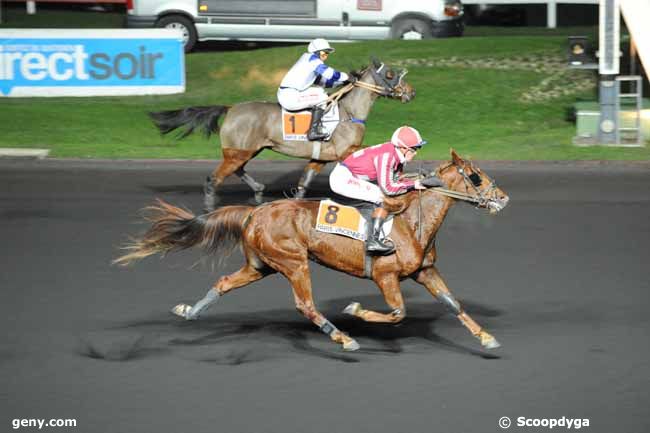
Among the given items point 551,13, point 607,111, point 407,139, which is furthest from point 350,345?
point 551,13

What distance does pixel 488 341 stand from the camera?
9.11 metres

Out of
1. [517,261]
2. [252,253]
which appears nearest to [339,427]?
[252,253]

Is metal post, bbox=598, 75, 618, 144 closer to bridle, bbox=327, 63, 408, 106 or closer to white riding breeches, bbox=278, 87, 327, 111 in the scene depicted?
bridle, bbox=327, 63, 408, 106

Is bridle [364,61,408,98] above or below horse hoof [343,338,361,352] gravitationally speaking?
above

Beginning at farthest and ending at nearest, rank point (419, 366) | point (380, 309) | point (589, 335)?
point (380, 309) < point (589, 335) < point (419, 366)

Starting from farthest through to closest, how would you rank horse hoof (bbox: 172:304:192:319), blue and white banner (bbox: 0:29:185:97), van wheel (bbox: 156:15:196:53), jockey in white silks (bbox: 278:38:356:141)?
van wheel (bbox: 156:15:196:53), blue and white banner (bbox: 0:29:185:97), jockey in white silks (bbox: 278:38:356:141), horse hoof (bbox: 172:304:192:319)

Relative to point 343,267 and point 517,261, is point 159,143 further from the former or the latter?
point 343,267

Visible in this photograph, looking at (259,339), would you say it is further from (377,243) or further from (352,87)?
(352,87)

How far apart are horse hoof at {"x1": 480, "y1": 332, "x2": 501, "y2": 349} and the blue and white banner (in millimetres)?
14830

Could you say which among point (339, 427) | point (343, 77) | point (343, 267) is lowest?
point (339, 427)

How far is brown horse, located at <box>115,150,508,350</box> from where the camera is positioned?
9016 mm

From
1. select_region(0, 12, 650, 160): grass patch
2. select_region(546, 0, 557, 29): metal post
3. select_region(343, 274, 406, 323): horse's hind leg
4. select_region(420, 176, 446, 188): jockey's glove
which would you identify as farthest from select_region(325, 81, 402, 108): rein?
select_region(546, 0, 557, 29): metal post

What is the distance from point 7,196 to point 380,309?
757cm

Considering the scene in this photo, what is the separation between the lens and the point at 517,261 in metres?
12.5
